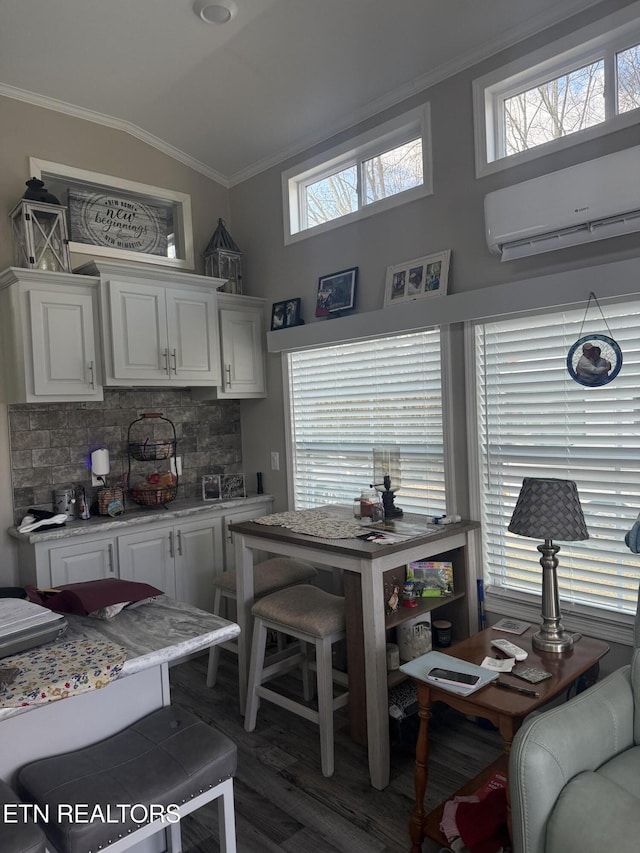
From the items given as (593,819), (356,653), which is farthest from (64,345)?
(593,819)

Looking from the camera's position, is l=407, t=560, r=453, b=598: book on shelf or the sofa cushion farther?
l=407, t=560, r=453, b=598: book on shelf

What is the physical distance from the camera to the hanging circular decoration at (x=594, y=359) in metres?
2.37

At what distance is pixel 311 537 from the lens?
270cm

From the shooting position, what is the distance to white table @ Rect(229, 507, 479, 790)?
2.40m

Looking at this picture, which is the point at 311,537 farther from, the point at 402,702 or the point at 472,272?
the point at 472,272

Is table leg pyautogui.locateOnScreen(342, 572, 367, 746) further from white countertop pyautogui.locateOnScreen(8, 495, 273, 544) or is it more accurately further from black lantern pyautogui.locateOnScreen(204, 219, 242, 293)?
black lantern pyautogui.locateOnScreen(204, 219, 242, 293)

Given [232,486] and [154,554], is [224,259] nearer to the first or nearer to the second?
[232,486]

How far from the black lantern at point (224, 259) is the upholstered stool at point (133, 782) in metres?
2.91

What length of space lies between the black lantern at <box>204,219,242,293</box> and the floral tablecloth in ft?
9.38

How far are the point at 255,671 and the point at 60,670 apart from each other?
1530 mm

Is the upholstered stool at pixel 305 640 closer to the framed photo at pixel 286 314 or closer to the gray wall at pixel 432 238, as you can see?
the gray wall at pixel 432 238

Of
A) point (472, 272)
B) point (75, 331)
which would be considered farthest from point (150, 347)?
point (472, 272)

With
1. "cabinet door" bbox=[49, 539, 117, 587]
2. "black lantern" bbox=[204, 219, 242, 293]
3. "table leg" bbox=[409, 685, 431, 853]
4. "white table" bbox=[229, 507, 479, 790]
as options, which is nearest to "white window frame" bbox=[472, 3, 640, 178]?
"white table" bbox=[229, 507, 479, 790]

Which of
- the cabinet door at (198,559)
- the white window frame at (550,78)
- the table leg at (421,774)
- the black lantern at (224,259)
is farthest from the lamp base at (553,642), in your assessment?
the black lantern at (224,259)
